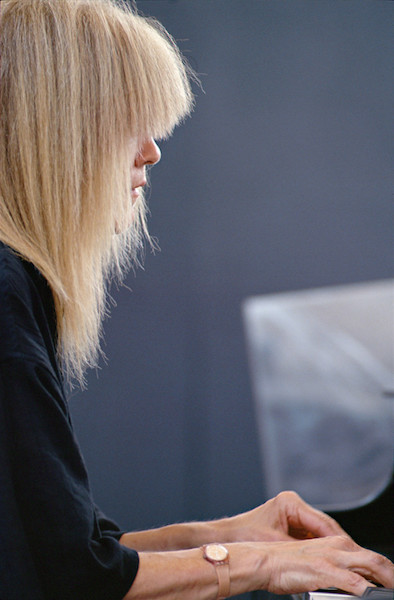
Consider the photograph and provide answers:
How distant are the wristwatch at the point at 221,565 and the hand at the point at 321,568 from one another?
5cm

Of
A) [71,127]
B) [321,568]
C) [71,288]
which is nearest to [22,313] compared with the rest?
[71,288]

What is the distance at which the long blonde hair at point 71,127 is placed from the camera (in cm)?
94

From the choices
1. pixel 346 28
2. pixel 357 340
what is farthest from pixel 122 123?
pixel 346 28

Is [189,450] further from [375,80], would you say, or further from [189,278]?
[375,80]

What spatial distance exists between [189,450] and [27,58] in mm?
2220

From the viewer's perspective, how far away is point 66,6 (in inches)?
39.7

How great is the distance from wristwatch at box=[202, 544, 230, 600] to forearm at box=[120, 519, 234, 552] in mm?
266

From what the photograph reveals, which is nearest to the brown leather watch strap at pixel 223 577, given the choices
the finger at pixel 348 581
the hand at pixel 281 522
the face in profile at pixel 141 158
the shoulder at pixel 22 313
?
the finger at pixel 348 581

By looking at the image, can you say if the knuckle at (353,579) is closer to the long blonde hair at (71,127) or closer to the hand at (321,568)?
the hand at (321,568)

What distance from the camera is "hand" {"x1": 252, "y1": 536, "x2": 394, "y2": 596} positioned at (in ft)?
2.82

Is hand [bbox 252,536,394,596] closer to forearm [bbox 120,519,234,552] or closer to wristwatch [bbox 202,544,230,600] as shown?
wristwatch [bbox 202,544,230,600]

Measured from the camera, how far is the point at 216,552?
0.90m

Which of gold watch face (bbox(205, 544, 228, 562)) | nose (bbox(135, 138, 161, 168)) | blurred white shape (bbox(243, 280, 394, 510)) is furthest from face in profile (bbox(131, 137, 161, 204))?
blurred white shape (bbox(243, 280, 394, 510))

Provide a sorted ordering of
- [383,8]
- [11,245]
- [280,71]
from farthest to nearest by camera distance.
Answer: [280,71], [383,8], [11,245]
